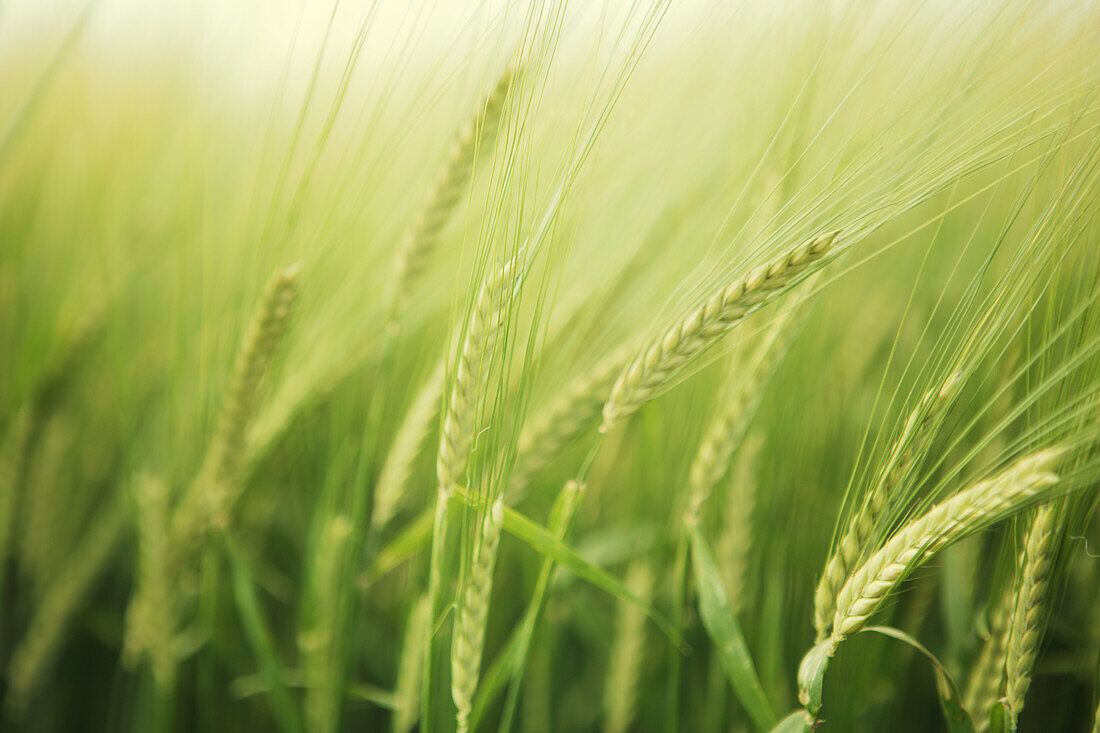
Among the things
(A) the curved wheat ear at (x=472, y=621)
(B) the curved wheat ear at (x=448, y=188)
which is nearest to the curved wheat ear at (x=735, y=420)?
(A) the curved wheat ear at (x=472, y=621)

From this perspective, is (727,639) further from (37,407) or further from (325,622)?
(37,407)

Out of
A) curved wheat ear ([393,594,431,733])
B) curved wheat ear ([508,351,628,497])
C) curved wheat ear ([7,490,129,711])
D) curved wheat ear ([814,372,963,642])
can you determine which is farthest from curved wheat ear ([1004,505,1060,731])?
curved wheat ear ([7,490,129,711])

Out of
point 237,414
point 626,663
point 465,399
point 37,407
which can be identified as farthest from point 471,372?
point 37,407

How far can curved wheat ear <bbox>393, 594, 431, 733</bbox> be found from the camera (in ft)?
2.19

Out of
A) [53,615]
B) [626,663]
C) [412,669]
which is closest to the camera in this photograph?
[412,669]

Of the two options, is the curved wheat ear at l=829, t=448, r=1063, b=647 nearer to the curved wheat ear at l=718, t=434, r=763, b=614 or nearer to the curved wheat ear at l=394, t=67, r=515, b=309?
the curved wheat ear at l=718, t=434, r=763, b=614

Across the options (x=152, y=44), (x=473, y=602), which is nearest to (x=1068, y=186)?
(x=473, y=602)

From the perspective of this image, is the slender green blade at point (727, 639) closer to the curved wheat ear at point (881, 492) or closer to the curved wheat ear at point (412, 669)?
the curved wheat ear at point (881, 492)

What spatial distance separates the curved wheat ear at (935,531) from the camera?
0.43m

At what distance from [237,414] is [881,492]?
2.04ft

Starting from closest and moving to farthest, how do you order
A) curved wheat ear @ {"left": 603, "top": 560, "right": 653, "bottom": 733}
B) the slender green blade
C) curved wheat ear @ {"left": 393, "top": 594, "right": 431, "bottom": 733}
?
1. the slender green blade
2. curved wheat ear @ {"left": 393, "top": 594, "right": 431, "bottom": 733}
3. curved wheat ear @ {"left": 603, "top": 560, "right": 653, "bottom": 733}

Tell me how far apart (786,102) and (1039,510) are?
1.73ft

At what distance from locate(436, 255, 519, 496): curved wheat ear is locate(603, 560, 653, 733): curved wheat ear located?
375 mm

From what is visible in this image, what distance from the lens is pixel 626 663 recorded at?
0.78m
